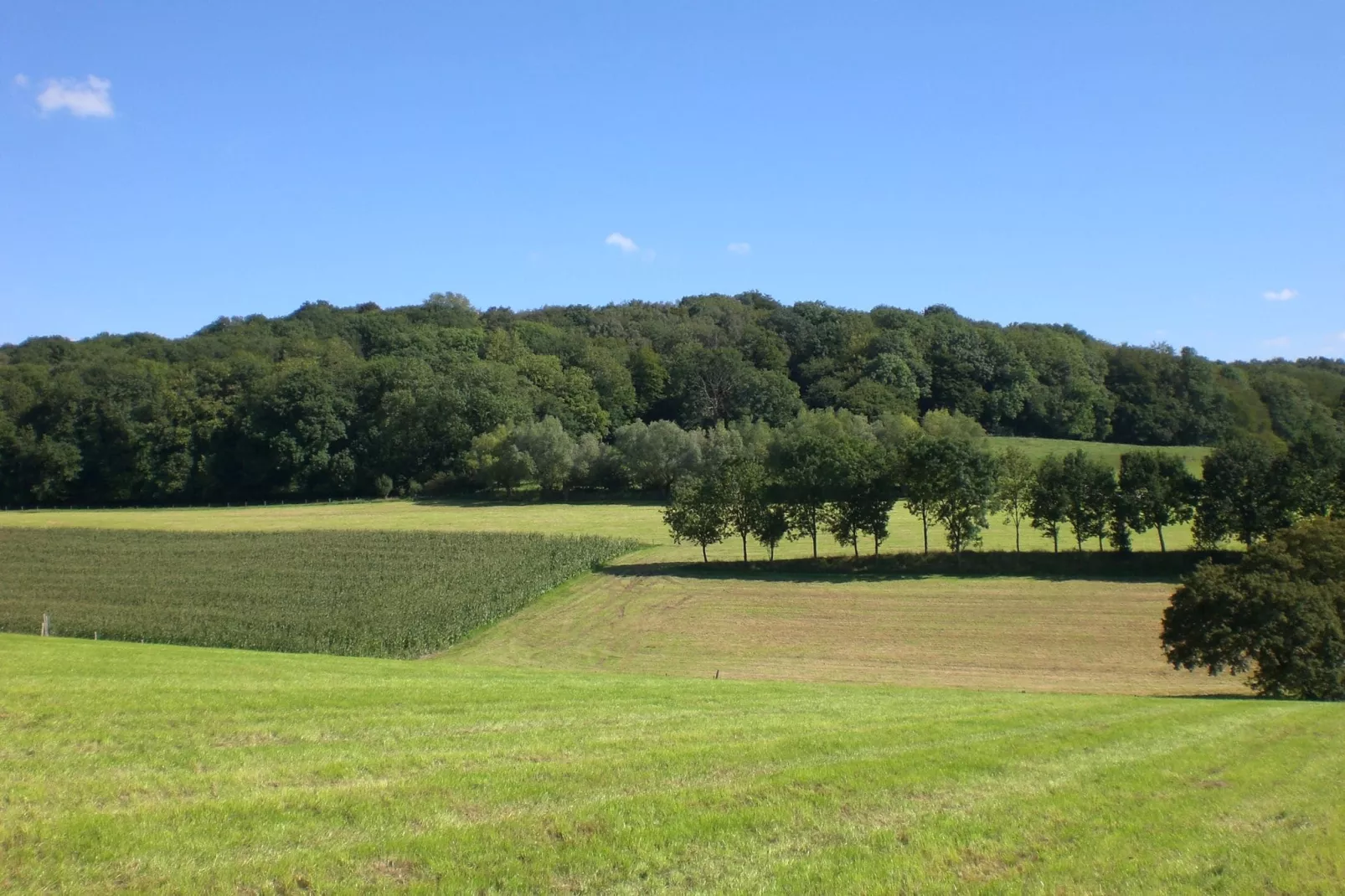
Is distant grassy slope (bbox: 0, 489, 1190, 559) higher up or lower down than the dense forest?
lower down

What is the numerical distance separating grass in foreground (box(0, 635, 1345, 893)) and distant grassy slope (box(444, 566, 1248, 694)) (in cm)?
1765

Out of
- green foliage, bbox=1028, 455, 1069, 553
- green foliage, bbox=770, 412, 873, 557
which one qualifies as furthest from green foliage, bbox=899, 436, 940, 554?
green foliage, bbox=1028, 455, 1069, 553

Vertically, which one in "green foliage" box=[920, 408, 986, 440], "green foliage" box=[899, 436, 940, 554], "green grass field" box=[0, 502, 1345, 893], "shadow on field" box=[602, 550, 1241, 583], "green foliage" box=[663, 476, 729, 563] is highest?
"green foliage" box=[920, 408, 986, 440]

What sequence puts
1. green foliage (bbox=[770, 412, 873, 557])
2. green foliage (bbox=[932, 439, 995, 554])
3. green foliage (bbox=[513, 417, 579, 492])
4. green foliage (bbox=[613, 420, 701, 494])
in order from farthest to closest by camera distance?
green foliage (bbox=[513, 417, 579, 492])
green foliage (bbox=[613, 420, 701, 494])
green foliage (bbox=[770, 412, 873, 557])
green foliage (bbox=[932, 439, 995, 554])

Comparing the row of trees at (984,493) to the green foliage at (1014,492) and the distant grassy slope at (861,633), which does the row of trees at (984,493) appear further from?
the distant grassy slope at (861,633)

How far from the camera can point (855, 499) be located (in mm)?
61031

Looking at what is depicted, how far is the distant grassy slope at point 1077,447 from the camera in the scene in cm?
10573

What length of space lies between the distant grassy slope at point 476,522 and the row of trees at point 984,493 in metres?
2.29

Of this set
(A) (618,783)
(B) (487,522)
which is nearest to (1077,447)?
(B) (487,522)

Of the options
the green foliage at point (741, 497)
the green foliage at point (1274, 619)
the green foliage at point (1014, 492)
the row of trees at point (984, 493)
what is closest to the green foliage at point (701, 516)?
the row of trees at point (984, 493)

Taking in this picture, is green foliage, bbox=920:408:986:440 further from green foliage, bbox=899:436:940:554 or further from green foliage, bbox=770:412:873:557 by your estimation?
green foliage, bbox=899:436:940:554

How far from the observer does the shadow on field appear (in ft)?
178

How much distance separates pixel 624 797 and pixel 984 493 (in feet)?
174

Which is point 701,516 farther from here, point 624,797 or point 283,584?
point 624,797
